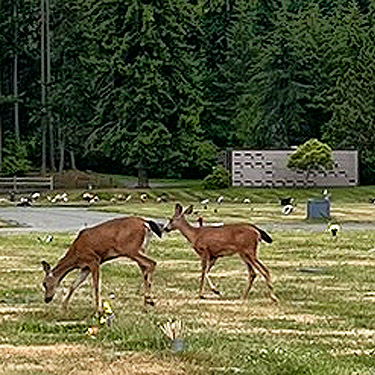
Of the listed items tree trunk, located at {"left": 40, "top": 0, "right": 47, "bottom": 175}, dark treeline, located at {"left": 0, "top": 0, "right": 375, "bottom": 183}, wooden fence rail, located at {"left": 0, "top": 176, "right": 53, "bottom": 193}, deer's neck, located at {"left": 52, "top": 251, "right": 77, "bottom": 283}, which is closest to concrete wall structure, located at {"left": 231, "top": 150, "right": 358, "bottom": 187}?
dark treeline, located at {"left": 0, "top": 0, "right": 375, "bottom": 183}

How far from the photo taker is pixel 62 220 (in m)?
39.1

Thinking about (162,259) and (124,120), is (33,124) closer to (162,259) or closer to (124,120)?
(124,120)

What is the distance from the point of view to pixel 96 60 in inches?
2596

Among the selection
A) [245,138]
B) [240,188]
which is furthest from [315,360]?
[245,138]

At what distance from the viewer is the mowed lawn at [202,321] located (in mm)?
11312

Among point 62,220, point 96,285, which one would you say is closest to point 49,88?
point 62,220

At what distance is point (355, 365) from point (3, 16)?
202 ft

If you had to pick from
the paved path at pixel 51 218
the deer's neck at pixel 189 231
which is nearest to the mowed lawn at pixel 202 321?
the deer's neck at pixel 189 231

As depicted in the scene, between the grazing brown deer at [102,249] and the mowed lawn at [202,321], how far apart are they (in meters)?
0.39

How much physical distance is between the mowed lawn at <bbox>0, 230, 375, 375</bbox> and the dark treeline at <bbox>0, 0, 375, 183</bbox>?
40380mm

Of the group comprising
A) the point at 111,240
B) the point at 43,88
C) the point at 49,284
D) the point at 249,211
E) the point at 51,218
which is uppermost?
the point at 43,88

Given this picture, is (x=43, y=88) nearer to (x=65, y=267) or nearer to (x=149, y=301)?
(x=149, y=301)

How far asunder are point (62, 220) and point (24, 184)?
23.1m

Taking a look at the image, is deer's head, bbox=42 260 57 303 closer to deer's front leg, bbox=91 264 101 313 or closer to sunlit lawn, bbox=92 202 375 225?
deer's front leg, bbox=91 264 101 313
